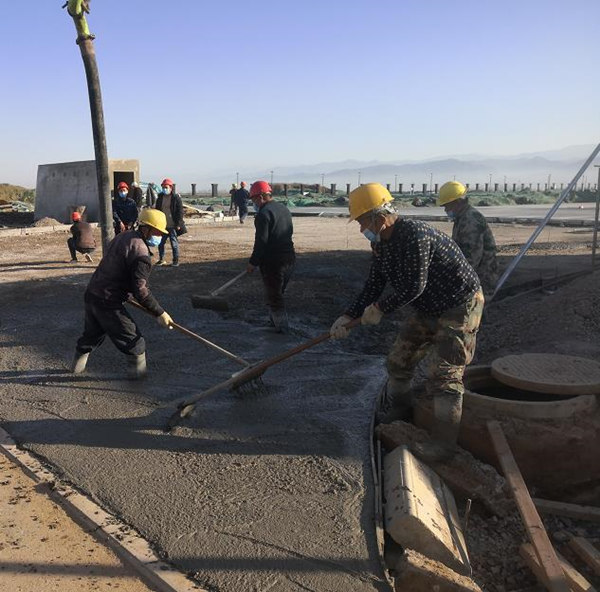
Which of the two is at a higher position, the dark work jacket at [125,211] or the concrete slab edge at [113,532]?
the dark work jacket at [125,211]

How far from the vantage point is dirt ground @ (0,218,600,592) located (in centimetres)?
577

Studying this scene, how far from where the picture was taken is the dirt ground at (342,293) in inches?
227

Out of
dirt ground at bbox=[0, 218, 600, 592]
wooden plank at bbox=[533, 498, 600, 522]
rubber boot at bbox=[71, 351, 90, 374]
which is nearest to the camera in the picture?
wooden plank at bbox=[533, 498, 600, 522]

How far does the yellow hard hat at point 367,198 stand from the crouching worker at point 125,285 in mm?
1860

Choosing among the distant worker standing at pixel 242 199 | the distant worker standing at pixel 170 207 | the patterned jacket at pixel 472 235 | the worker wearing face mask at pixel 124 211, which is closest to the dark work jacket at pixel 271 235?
the patterned jacket at pixel 472 235

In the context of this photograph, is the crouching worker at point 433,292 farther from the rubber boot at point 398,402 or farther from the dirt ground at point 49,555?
the dirt ground at point 49,555

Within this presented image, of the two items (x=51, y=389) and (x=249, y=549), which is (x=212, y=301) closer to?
(x=51, y=389)

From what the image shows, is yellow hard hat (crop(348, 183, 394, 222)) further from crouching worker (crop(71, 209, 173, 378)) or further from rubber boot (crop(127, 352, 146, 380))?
rubber boot (crop(127, 352, 146, 380))

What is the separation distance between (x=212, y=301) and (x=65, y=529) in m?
4.64

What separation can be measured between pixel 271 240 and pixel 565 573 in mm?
4230

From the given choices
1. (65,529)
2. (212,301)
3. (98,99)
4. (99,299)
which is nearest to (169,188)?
(98,99)

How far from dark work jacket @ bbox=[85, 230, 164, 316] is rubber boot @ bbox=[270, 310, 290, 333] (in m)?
2.02

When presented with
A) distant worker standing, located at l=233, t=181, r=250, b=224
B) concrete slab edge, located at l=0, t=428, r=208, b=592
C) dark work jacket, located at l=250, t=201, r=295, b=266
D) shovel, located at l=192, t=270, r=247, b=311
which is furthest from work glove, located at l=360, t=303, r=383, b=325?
distant worker standing, located at l=233, t=181, r=250, b=224

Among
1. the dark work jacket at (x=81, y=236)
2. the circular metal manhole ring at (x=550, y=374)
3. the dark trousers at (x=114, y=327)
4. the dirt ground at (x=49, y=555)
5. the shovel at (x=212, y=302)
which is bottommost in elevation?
the dirt ground at (x=49, y=555)
